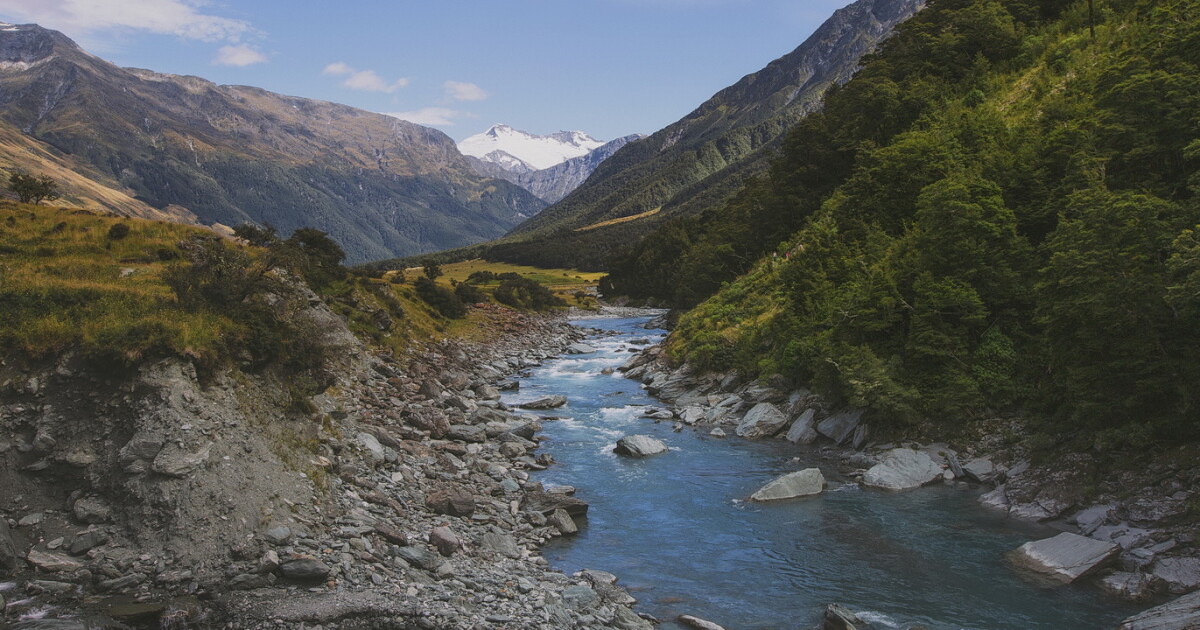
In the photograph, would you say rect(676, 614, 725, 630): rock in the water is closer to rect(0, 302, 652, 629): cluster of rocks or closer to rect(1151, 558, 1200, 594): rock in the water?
rect(0, 302, 652, 629): cluster of rocks

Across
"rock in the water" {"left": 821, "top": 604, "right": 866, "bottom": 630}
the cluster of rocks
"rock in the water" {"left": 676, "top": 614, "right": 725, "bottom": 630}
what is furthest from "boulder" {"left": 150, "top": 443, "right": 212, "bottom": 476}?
"rock in the water" {"left": 821, "top": 604, "right": 866, "bottom": 630}

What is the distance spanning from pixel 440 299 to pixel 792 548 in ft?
165

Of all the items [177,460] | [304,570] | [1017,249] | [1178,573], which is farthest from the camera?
[1017,249]

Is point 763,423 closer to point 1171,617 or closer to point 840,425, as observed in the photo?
point 840,425

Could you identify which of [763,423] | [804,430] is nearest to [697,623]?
[804,430]

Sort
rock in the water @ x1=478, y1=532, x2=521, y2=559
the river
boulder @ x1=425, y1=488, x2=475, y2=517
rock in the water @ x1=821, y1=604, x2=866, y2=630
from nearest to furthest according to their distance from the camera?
rock in the water @ x1=821, y1=604, x2=866, y2=630 → the river → rock in the water @ x1=478, y1=532, x2=521, y2=559 → boulder @ x1=425, y1=488, x2=475, y2=517

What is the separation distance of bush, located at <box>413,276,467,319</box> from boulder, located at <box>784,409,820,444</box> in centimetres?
4017

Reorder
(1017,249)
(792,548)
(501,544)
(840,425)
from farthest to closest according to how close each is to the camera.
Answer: (840,425) < (1017,249) < (792,548) < (501,544)

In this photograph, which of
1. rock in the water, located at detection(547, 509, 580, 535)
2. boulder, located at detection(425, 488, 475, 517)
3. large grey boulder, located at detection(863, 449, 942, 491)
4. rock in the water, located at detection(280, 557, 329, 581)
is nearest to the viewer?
rock in the water, located at detection(280, 557, 329, 581)

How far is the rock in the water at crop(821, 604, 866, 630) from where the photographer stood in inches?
547

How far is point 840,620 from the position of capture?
13938 mm

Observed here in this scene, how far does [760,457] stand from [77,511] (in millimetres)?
23141

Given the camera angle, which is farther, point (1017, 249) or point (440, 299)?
point (440, 299)

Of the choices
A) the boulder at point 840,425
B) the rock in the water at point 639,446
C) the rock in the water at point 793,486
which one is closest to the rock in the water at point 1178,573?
the rock in the water at point 793,486
